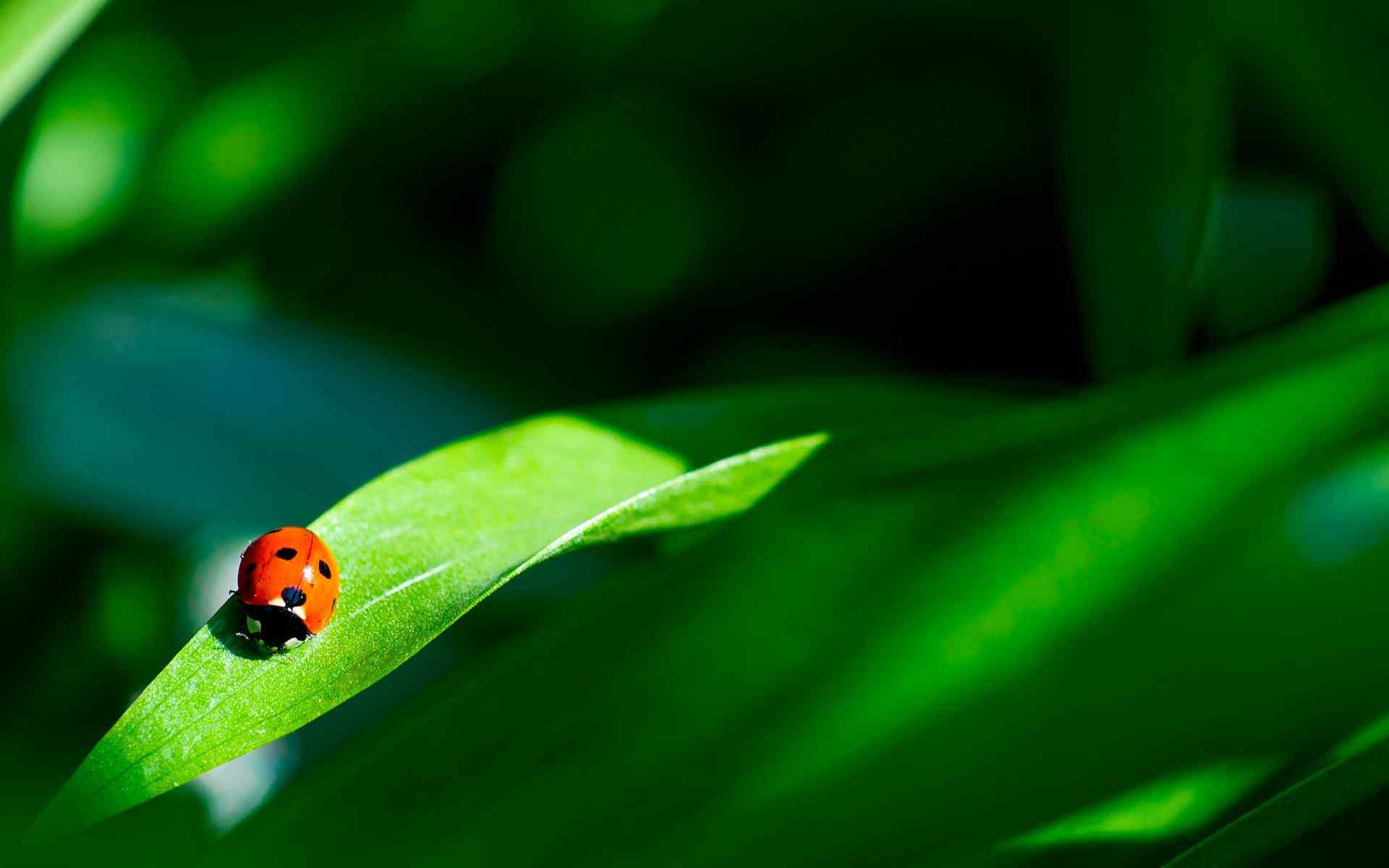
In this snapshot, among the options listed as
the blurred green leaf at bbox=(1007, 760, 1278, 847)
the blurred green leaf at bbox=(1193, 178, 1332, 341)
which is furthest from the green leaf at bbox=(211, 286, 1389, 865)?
the blurred green leaf at bbox=(1193, 178, 1332, 341)

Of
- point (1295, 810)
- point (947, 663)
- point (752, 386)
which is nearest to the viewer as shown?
point (1295, 810)

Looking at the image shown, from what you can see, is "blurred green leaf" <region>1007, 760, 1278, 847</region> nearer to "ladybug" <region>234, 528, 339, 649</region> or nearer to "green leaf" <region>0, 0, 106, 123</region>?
"ladybug" <region>234, 528, 339, 649</region>

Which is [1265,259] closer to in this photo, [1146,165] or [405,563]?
[1146,165]

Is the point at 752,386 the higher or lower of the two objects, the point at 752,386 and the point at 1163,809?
the higher

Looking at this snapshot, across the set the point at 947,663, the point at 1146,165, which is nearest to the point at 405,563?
the point at 947,663

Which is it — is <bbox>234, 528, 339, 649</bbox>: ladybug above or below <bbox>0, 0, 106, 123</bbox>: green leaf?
below

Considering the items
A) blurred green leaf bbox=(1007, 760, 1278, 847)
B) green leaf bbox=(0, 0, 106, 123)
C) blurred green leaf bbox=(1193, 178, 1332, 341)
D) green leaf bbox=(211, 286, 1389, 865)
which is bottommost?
blurred green leaf bbox=(1007, 760, 1278, 847)

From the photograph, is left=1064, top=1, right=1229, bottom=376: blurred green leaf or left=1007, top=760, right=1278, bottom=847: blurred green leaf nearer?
left=1007, top=760, right=1278, bottom=847: blurred green leaf
